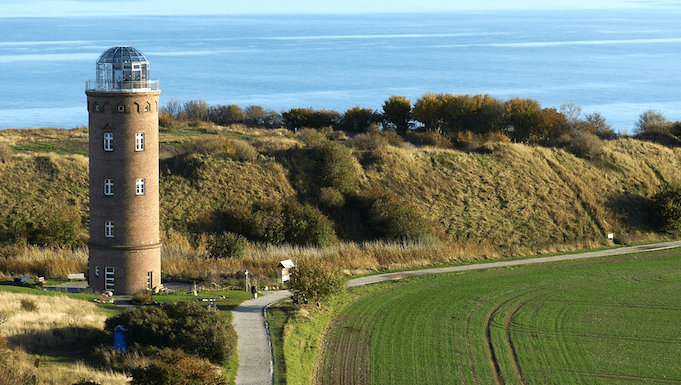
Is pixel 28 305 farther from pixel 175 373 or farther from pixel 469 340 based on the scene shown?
pixel 469 340

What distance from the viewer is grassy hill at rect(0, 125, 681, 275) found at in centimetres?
5000

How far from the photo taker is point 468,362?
2977cm

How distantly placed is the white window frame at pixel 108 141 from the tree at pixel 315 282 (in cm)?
1033

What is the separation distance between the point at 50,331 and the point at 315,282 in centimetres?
1162

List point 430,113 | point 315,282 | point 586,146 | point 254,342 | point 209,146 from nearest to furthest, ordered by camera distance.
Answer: point 254,342, point 315,282, point 209,146, point 586,146, point 430,113

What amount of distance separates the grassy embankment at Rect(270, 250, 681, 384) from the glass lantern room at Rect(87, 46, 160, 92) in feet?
40.8

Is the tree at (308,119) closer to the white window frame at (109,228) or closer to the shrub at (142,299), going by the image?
the white window frame at (109,228)

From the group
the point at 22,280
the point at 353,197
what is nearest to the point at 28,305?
the point at 22,280

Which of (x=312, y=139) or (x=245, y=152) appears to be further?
(x=312, y=139)

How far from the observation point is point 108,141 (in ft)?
121

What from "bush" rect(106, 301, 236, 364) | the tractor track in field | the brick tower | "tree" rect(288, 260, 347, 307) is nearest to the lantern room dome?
the brick tower

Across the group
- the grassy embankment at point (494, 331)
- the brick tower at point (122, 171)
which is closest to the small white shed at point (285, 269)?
the grassy embankment at point (494, 331)

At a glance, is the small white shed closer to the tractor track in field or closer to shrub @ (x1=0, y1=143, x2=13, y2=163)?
the tractor track in field

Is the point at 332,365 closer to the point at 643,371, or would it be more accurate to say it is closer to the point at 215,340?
the point at 215,340
